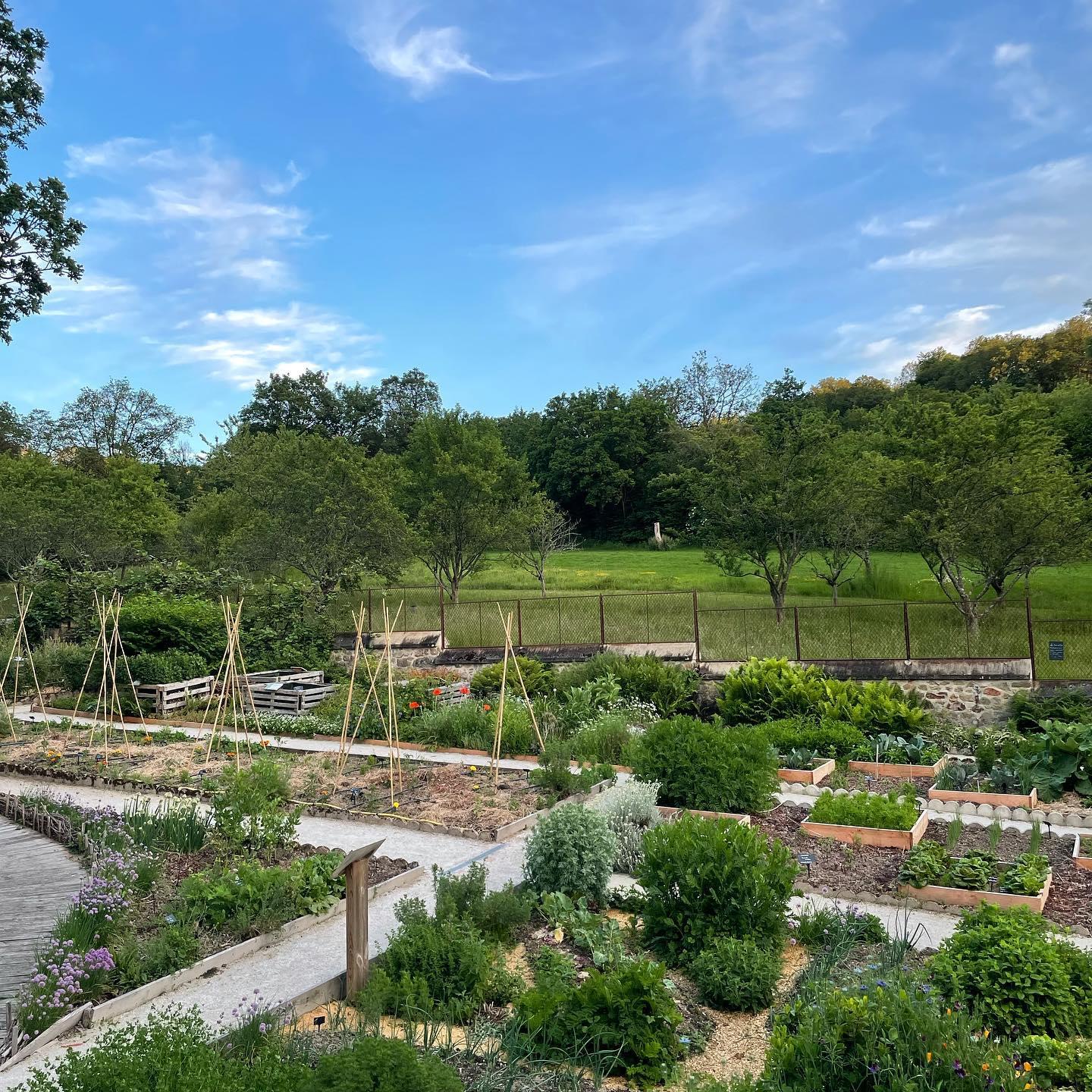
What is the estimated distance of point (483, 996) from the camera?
5027 millimetres

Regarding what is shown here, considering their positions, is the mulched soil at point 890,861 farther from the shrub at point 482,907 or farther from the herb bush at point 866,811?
the shrub at point 482,907

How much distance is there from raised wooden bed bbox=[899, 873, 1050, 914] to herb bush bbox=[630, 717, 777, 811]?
2107 mm

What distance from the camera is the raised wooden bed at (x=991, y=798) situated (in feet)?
29.6

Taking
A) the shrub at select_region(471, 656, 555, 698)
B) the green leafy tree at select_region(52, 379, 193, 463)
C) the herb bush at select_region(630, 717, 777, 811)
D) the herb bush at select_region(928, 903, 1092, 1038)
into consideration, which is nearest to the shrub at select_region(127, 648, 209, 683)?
the shrub at select_region(471, 656, 555, 698)

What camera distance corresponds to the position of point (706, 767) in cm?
869

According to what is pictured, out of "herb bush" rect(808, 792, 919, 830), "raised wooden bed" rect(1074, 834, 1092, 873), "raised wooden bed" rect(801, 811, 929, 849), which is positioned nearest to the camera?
"raised wooden bed" rect(1074, 834, 1092, 873)

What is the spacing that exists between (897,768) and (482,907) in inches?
256

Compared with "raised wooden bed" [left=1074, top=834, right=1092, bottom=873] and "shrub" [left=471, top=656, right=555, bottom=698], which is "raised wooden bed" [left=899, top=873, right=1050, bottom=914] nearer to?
"raised wooden bed" [left=1074, top=834, right=1092, bottom=873]

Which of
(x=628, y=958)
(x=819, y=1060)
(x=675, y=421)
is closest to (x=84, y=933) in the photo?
(x=628, y=958)

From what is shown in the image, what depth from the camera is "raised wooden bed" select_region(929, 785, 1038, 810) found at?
355 inches

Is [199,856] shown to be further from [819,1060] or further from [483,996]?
[819,1060]

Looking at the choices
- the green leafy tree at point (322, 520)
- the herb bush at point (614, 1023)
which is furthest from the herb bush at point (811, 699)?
the green leafy tree at point (322, 520)

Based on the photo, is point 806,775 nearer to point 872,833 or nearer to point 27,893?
point 872,833

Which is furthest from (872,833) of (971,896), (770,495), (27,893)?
(770,495)
